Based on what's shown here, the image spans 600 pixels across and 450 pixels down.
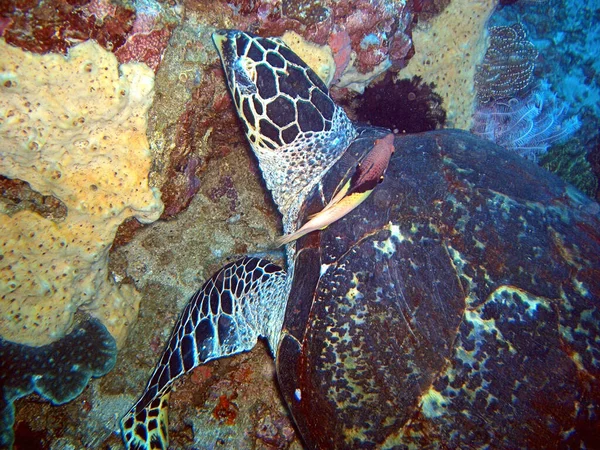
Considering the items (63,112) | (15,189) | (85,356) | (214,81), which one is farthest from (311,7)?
(85,356)

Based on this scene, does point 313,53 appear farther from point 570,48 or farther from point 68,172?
point 570,48

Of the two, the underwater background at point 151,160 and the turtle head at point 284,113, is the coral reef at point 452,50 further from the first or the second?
the turtle head at point 284,113

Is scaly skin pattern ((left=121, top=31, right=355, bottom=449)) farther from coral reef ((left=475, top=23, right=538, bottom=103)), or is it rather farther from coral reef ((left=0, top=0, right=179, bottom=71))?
coral reef ((left=475, top=23, right=538, bottom=103))

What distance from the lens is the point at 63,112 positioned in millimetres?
2082

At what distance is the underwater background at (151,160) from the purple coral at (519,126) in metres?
0.03

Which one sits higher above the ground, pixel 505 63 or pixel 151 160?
pixel 505 63

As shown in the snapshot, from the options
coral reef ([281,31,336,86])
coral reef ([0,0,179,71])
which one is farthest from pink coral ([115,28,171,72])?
coral reef ([281,31,336,86])

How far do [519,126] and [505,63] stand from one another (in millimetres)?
785

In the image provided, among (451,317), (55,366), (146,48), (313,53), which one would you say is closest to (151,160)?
(146,48)

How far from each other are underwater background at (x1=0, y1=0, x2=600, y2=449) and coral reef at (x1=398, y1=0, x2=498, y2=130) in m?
0.02

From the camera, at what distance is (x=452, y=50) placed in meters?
3.84

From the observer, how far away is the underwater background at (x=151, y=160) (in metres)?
2.08

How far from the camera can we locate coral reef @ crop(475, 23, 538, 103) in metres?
4.03

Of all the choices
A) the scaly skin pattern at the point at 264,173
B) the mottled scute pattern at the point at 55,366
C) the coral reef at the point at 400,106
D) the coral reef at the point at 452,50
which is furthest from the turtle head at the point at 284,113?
the mottled scute pattern at the point at 55,366
